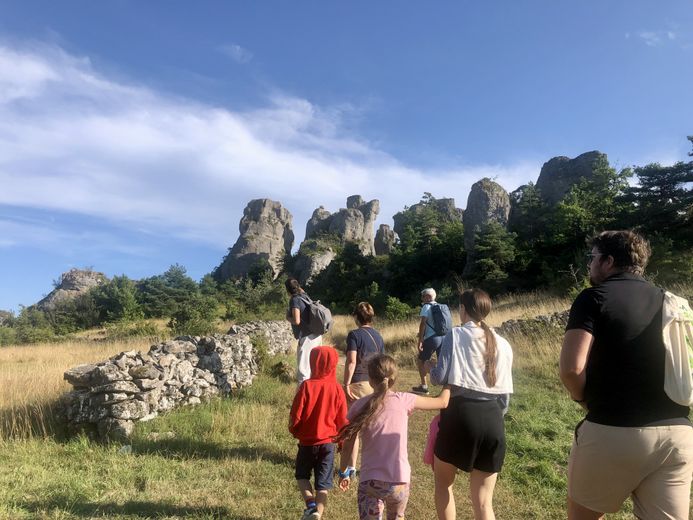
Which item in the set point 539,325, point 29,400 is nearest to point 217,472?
point 29,400

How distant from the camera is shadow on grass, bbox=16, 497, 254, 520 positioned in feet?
11.5

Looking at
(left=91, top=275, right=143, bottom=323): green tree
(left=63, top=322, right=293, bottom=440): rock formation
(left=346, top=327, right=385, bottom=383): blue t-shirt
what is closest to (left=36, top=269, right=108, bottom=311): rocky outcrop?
(left=91, top=275, right=143, bottom=323): green tree

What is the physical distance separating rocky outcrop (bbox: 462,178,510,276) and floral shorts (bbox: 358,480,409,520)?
30957 mm

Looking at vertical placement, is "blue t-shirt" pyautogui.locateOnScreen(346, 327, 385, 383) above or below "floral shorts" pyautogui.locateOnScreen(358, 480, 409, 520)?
above

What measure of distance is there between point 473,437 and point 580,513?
0.65m

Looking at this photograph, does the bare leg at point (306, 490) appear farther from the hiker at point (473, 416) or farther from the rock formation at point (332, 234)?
the rock formation at point (332, 234)

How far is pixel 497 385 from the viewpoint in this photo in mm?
2699

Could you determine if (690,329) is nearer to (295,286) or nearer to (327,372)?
(327,372)

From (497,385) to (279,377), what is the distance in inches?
260

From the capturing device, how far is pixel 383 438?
273cm

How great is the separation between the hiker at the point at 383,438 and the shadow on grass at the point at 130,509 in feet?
4.57

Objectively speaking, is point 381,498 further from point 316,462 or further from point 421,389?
point 421,389

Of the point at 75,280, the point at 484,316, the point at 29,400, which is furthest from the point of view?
the point at 75,280

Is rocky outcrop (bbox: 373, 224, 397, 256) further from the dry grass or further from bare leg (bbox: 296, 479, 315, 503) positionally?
bare leg (bbox: 296, 479, 315, 503)
